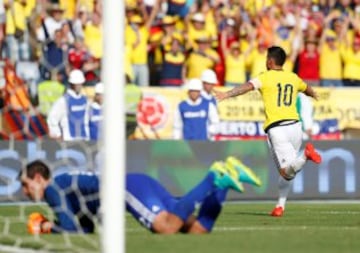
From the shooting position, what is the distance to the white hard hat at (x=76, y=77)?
809 inches

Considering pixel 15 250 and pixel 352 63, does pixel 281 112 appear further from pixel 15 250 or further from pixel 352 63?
pixel 352 63

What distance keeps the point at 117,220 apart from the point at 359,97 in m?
15.8

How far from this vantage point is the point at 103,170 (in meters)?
9.91

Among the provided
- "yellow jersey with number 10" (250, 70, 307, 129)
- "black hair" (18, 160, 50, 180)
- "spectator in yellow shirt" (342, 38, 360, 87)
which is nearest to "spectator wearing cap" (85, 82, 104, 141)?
"yellow jersey with number 10" (250, 70, 307, 129)

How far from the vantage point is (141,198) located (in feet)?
39.6

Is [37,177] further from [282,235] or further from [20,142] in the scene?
[20,142]

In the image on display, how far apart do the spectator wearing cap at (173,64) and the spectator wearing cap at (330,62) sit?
2919 mm

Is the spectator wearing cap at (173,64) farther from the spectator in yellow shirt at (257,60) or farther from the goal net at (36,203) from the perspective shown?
the goal net at (36,203)

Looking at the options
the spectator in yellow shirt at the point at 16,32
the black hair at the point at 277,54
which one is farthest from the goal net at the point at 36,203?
the black hair at the point at 277,54

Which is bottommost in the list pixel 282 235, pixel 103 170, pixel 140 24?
pixel 282 235

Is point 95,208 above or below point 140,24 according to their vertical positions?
below

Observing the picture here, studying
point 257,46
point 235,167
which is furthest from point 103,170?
point 257,46

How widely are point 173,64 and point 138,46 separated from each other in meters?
0.84

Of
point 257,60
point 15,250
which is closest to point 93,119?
point 257,60
